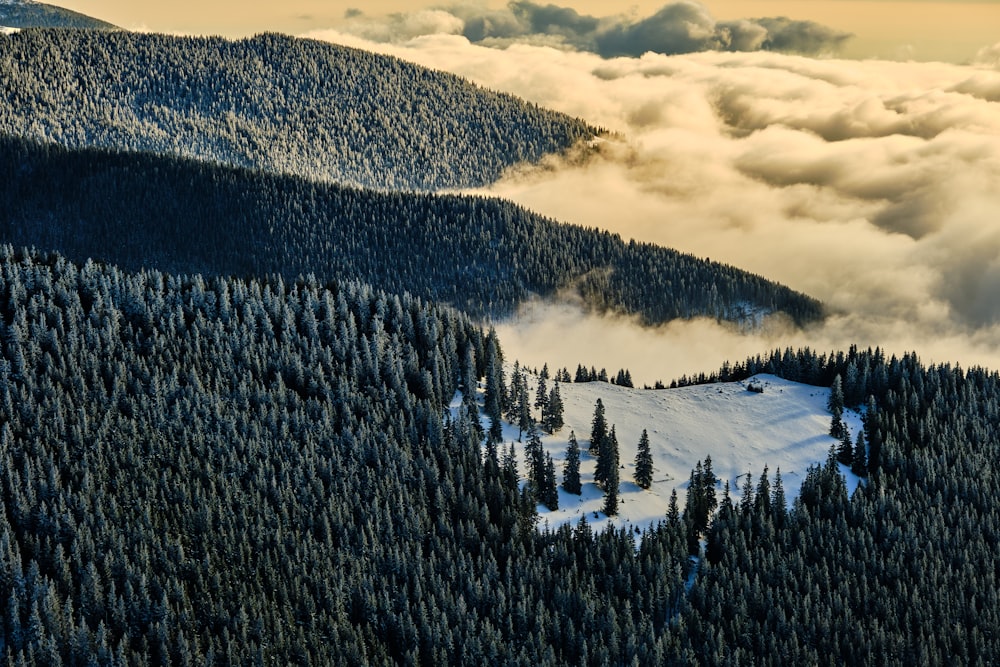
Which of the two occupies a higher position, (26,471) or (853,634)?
(26,471)

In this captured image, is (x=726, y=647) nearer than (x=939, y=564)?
Yes

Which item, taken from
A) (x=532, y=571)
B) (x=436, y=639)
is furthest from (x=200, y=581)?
(x=532, y=571)

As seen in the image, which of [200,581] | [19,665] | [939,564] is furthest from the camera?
[939,564]

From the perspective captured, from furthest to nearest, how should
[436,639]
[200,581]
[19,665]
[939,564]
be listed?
[939,564], [200,581], [436,639], [19,665]

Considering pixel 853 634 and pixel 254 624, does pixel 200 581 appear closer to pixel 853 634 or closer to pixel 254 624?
pixel 254 624

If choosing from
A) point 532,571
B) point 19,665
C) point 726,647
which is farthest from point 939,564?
point 19,665

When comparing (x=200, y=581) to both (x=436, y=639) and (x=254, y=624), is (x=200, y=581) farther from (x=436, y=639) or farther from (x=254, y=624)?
(x=436, y=639)

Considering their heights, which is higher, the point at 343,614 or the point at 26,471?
the point at 26,471

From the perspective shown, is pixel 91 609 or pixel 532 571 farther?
pixel 532 571

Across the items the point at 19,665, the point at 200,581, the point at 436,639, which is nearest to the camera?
the point at 19,665
